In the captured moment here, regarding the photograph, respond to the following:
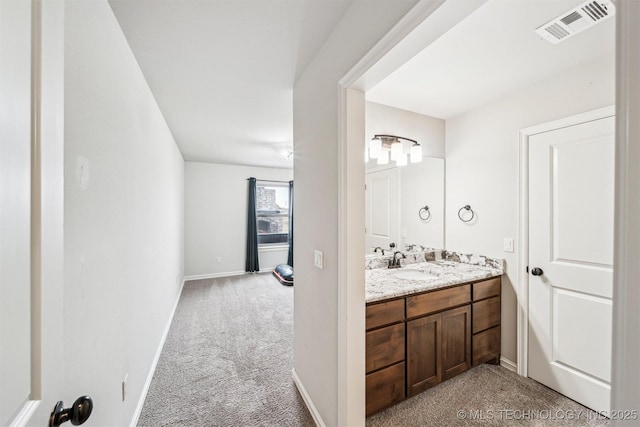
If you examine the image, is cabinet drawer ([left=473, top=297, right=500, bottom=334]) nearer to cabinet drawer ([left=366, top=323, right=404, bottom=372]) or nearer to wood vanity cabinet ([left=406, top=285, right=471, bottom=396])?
wood vanity cabinet ([left=406, top=285, right=471, bottom=396])

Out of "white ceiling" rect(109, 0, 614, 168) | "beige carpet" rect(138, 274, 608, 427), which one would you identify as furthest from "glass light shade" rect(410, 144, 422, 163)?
"beige carpet" rect(138, 274, 608, 427)

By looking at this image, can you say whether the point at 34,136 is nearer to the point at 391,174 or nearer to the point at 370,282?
the point at 370,282

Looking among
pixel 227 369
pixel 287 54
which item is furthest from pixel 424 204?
pixel 227 369

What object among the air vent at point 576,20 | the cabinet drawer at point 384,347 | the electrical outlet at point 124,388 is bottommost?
the electrical outlet at point 124,388

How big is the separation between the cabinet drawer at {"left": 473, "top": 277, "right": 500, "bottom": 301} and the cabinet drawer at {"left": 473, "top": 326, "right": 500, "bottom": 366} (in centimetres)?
31

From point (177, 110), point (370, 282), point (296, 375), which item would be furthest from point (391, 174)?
point (177, 110)

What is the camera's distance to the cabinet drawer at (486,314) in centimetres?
218

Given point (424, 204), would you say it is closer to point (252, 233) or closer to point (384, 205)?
point (384, 205)

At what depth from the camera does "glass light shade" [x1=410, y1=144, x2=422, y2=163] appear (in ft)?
8.41

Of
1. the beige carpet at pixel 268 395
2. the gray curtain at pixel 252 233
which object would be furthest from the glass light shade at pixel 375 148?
the gray curtain at pixel 252 233

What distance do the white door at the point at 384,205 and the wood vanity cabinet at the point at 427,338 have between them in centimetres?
88

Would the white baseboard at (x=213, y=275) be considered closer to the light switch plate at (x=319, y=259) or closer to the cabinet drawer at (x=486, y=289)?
the light switch plate at (x=319, y=259)

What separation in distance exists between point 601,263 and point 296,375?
2.32m

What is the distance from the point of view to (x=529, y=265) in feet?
7.07
